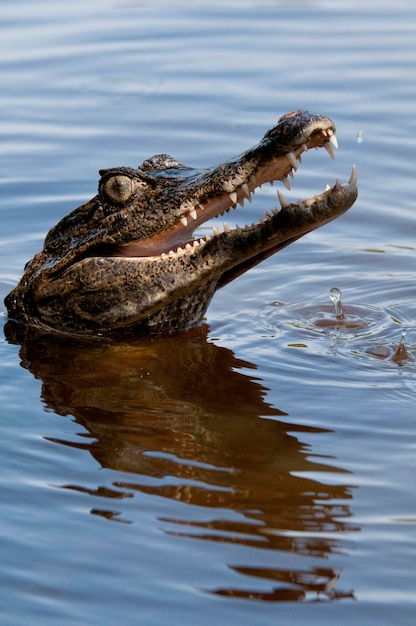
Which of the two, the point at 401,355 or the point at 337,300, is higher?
the point at 337,300

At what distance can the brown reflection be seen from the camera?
15.2ft

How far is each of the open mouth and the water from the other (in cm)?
65

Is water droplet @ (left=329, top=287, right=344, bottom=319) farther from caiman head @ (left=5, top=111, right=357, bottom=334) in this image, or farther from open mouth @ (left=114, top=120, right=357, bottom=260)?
open mouth @ (left=114, top=120, right=357, bottom=260)

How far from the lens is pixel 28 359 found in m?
6.96

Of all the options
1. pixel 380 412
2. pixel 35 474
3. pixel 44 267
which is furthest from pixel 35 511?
pixel 44 267

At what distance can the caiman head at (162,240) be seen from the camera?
19.8 feet

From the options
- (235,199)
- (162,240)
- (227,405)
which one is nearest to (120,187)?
(162,240)

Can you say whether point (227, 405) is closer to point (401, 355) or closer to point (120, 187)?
point (401, 355)

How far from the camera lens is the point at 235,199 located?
632 cm

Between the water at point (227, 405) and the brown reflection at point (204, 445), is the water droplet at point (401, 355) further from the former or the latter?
the brown reflection at point (204, 445)

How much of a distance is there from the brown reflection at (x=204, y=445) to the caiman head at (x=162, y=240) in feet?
0.69

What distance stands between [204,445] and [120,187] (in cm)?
183

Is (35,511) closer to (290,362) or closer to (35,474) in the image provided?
(35,474)

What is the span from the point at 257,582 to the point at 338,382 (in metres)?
2.09
